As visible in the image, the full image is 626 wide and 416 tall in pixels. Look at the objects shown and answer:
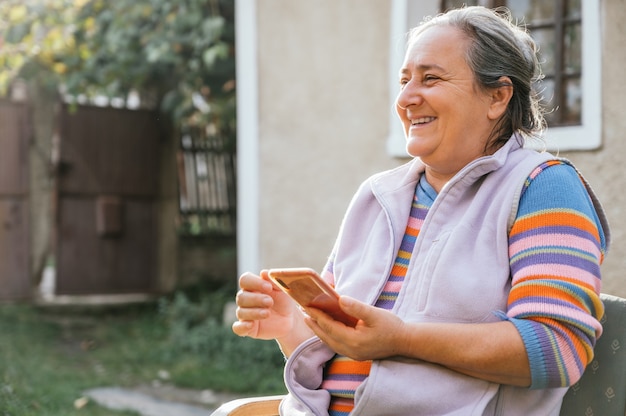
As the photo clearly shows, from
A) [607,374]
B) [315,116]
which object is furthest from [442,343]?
[315,116]

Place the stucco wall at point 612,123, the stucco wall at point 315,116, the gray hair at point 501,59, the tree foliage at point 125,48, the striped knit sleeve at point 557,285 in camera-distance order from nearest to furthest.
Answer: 1. the striped knit sleeve at point 557,285
2. the gray hair at point 501,59
3. the stucco wall at point 612,123
4. the stucco wall at point 315,116
5. the tree foliage at point 125,48

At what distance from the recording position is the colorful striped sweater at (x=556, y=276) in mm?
1581

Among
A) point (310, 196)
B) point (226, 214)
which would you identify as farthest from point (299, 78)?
point (226, 214)

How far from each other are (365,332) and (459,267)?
24 centimetres

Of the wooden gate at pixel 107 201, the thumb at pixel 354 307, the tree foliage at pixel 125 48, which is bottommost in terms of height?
the wooden gate at pixel 107 201

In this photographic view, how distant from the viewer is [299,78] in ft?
21.0

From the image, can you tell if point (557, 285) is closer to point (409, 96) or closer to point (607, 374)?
point (607, 374)

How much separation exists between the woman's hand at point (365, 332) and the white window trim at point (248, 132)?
15.7 feet

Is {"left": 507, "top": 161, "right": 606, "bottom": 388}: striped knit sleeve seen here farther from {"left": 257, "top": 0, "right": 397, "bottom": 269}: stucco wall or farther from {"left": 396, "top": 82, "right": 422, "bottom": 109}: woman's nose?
{"left": 257, "top": 0, "right": 397, "bottom": 269}: stucco wall

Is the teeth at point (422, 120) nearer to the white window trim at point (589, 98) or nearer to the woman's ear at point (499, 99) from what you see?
the woman's ear at point (499, 99)

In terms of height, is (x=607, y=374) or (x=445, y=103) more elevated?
(x=445, y=103)

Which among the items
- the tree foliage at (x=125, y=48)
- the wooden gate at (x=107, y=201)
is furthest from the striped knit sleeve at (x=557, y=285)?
the wooden gate at (x=107, y=201)

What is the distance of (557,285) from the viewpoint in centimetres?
158

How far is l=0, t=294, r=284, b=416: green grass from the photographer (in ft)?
17.3
